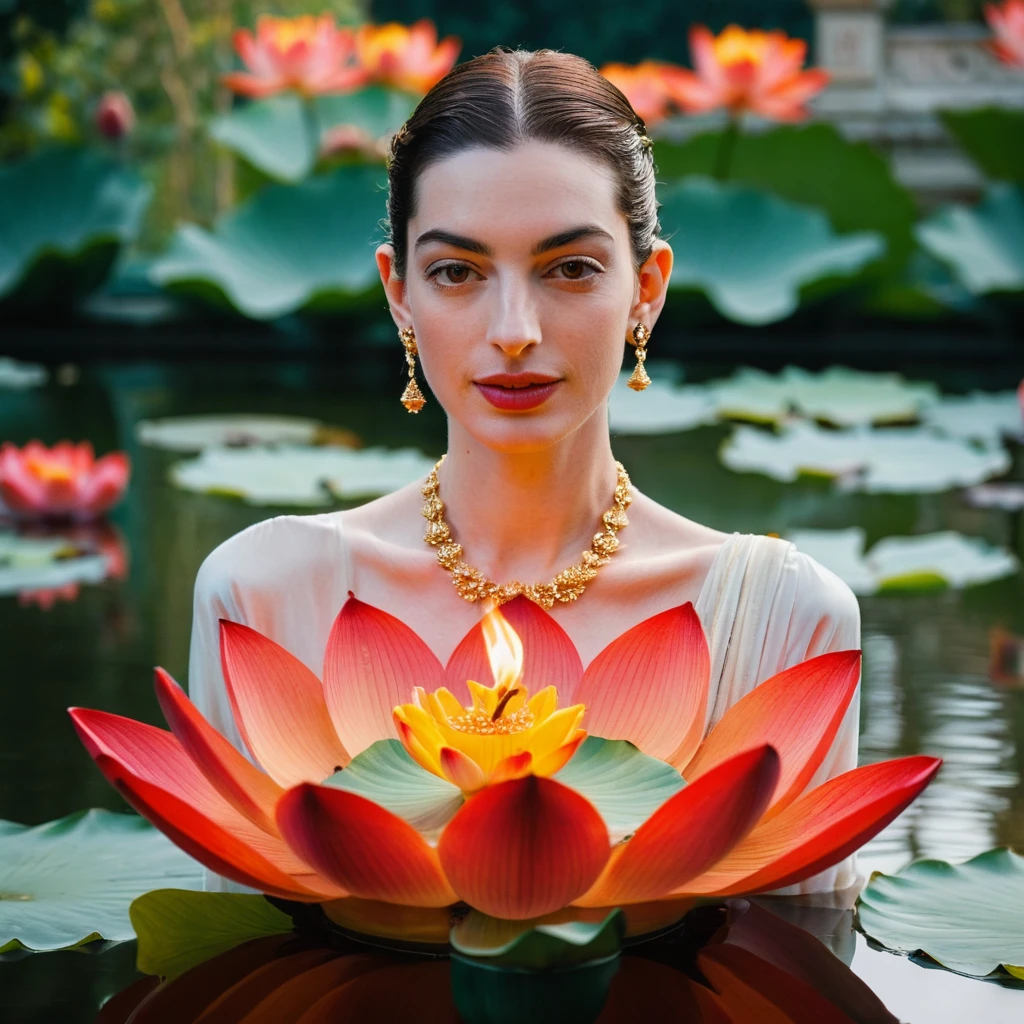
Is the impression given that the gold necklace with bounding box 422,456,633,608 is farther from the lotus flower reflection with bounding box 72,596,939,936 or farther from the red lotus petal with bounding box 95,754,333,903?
the red lotus petal with bounding box 95,754,333,903

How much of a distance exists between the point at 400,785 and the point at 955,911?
482mm

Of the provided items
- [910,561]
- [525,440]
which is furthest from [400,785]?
[910,561]

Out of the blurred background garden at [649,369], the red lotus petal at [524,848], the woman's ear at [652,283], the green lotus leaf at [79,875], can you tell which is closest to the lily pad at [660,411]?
the blurred background garden at [649,369]

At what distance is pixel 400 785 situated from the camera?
1010 millimetres

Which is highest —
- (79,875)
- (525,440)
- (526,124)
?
(526,124)

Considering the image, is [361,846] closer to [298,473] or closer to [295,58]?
[298,473]

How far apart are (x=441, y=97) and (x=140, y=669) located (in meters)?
0.91

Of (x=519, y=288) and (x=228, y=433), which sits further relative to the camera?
(x=228, y=433)

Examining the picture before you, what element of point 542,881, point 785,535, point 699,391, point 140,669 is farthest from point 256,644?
point 699,391

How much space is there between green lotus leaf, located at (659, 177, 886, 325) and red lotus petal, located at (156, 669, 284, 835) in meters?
3.48

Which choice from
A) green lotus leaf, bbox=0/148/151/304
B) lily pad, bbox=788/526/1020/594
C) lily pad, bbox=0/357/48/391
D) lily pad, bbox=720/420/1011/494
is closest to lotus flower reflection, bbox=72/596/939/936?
lily pad, bbox=788/526/1020/594

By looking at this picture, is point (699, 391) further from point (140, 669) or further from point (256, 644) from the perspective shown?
point (256, 644)

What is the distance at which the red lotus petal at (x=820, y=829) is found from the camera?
3.00 feet

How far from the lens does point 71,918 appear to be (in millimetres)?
1195
